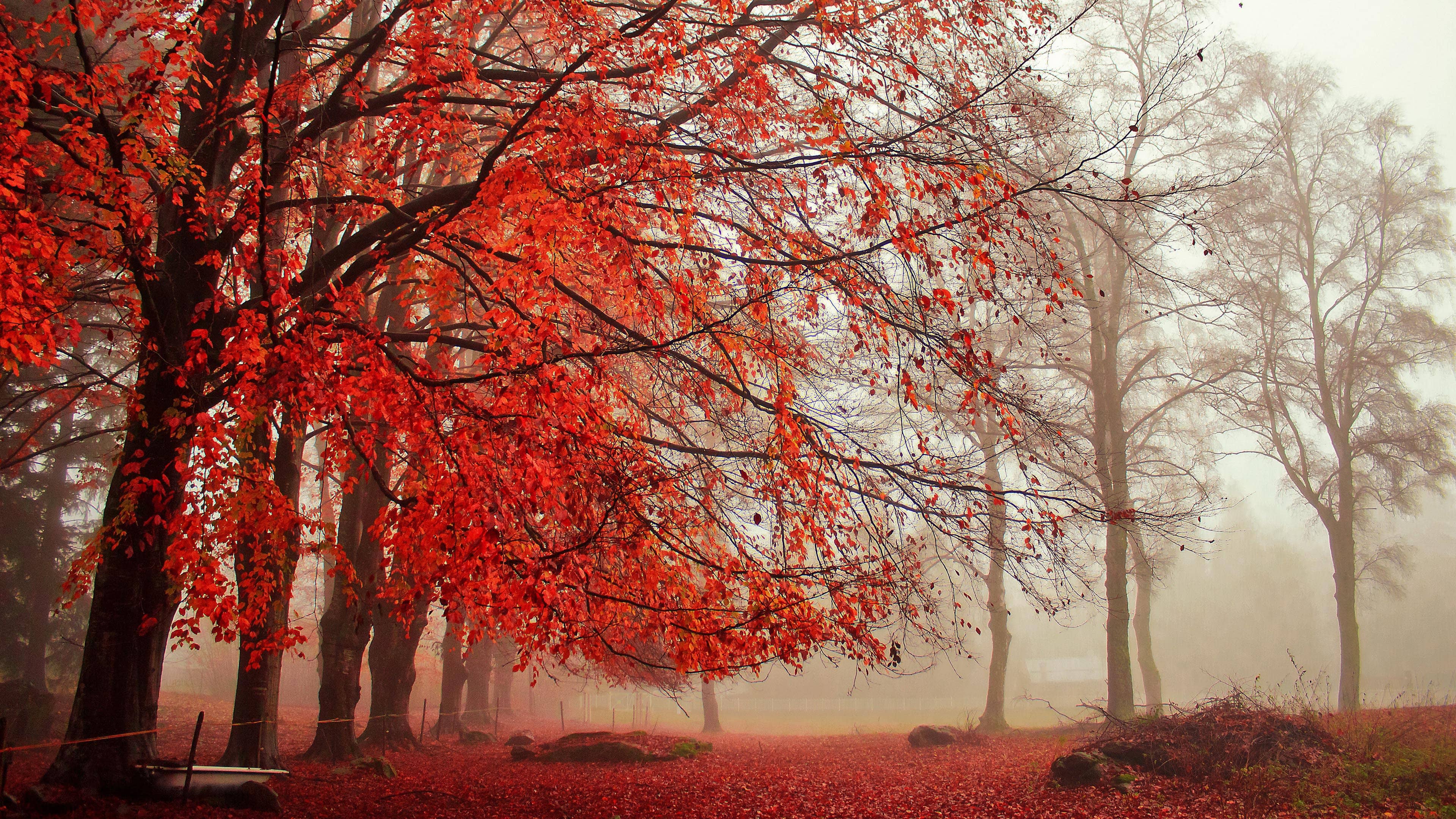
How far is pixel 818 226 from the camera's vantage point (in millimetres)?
7676

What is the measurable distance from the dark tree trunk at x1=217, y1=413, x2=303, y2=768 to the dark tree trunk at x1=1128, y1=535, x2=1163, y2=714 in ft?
47.6

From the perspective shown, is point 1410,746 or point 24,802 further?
point 1410,746

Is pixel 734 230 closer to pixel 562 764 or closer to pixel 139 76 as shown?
pixel 139 76

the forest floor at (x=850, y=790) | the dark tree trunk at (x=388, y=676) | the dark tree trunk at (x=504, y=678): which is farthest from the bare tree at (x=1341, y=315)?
the dark tree trunk at (x=504, y=678)

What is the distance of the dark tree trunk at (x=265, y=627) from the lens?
669cm

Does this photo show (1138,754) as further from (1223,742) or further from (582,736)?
(582,736)

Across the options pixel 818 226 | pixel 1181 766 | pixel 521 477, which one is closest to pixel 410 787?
pixel 521 477

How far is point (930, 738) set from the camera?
15.6 meters

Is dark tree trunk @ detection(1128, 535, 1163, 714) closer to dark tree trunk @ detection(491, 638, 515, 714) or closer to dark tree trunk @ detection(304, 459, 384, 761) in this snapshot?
dark tree trunk @ detection(304, 459, 384, 761)

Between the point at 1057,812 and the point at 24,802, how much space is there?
903cm

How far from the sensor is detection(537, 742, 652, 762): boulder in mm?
12414

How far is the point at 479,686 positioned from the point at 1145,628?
1816 centimetres

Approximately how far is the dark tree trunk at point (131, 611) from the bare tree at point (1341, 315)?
59.5 feet

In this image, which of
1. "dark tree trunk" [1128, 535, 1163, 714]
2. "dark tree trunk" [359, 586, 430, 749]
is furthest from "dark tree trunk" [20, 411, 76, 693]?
"dark tree trunk" [1128, 535, 1163, 714]
